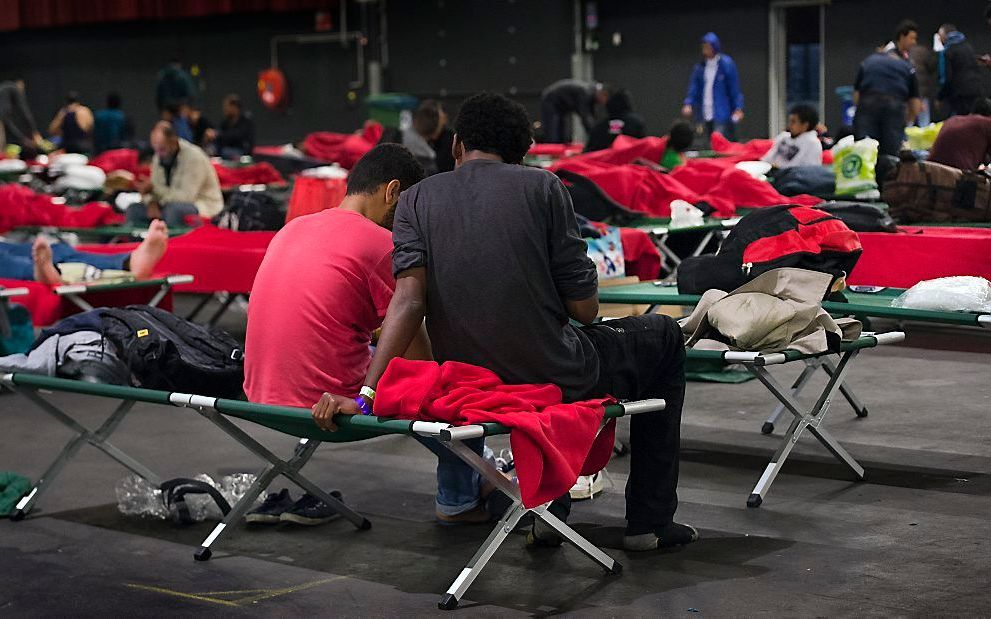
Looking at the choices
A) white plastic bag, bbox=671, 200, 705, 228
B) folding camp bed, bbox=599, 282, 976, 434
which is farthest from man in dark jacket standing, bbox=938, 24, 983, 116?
folding camp bed, bbox=599, 282, 976, 434

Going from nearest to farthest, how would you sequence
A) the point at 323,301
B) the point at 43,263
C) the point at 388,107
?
the point at 323,301, the point at 43,263, the point at 388,107

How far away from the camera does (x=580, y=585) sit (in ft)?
12.3

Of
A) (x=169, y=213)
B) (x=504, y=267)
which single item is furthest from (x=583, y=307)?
(x=169, y=213)

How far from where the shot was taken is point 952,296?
4785 millimetres

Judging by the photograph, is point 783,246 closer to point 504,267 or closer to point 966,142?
point 504,267

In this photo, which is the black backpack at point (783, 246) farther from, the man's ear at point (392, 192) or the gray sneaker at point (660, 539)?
the man's ear at point (392, 192)

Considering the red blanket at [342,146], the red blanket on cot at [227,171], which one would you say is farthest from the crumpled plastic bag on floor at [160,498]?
the red blanket at [342,146]

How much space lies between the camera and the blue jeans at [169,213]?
955 cm

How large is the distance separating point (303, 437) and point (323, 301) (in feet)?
1.32

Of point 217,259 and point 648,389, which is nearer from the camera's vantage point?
point 648,389

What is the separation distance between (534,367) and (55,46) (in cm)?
2400

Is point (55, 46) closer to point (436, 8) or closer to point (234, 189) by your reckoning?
point (436, 8)

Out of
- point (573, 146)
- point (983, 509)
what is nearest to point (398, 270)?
point (983, 509)

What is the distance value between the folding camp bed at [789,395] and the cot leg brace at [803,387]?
0.87 ft
